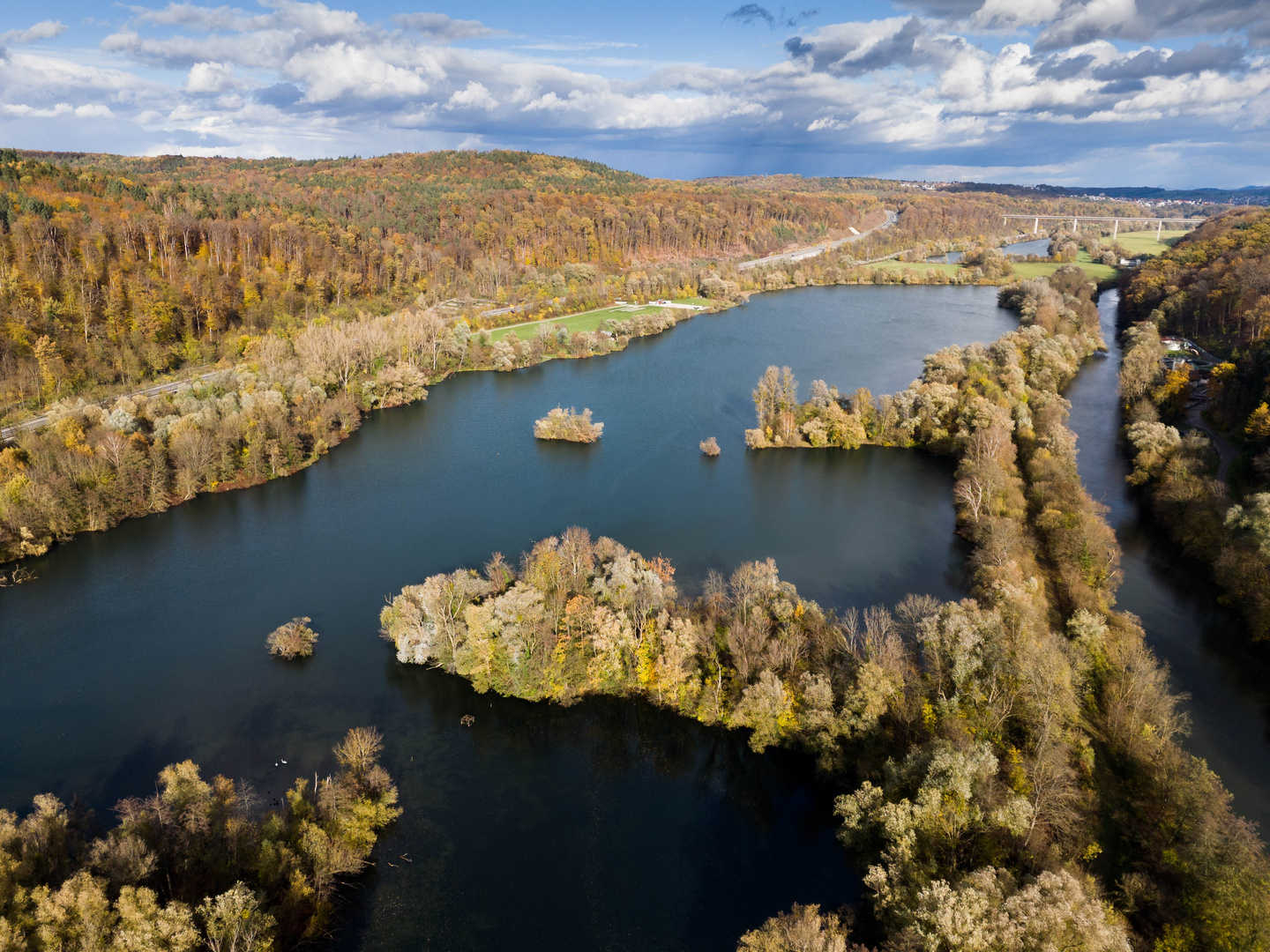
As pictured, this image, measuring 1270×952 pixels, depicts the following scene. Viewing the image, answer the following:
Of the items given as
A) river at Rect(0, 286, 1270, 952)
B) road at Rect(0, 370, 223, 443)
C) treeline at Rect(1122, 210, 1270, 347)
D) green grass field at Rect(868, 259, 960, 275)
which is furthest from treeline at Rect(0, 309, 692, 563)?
green grass field at Rect(868, 259, 960, 275)

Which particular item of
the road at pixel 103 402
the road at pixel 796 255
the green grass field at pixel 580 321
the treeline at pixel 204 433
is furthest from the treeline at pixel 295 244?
the treeline at pixel 204 433

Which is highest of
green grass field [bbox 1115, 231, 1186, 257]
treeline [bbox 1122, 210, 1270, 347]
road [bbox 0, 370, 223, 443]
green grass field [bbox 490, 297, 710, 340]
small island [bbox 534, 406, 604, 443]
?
green grass field [bbox 1115, 231, 1186, 257]

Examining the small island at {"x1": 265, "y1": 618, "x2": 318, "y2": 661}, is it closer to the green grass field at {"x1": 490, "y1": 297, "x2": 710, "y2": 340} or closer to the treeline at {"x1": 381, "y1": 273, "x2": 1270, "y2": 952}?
the treeline at {"x1": 381, "y1": 273, "x2": 1270, "y2": 952}

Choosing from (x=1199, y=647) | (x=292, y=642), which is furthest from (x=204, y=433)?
(x=1199, y=647)

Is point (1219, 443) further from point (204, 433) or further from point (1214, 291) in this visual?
point (204, 433)

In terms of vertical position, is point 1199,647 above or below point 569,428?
below

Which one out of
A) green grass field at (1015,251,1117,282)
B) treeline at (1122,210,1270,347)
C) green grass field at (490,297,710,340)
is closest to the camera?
treeline at (1122,210,1270,347)

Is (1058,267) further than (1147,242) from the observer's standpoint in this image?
No
